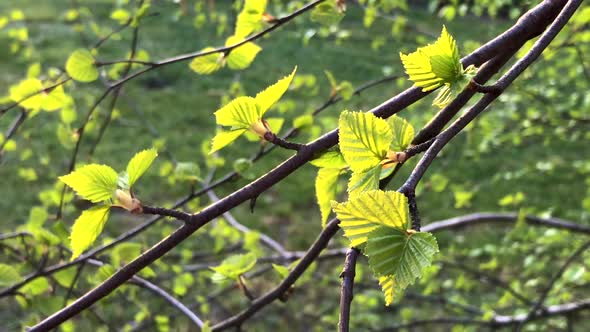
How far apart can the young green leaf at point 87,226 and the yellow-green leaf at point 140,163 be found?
1.9 inches

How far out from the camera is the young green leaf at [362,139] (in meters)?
0.59

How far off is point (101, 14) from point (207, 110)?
11.0ft

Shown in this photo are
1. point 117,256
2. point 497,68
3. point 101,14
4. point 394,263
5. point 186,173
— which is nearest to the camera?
point 394,263

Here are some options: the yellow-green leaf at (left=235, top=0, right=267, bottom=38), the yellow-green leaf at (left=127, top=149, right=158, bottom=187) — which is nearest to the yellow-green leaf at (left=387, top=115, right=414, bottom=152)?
the yellow-green leaf at (left=127, top=149, right=158, bottom=187)

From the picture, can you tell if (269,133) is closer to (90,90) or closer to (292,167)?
(292,167)

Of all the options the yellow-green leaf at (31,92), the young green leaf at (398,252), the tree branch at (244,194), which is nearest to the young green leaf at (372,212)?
the young green leaf at (398,252)

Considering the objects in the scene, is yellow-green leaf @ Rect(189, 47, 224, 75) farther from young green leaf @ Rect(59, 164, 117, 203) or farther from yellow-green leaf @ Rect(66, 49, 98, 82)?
young green leaf @ Rect(59, 164, 117, 203)

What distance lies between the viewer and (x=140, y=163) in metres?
0.71

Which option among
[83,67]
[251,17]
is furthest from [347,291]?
[83,67]

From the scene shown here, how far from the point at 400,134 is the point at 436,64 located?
108 mm

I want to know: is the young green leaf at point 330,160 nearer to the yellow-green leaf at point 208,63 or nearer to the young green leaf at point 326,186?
the young green leaf at point 326,186

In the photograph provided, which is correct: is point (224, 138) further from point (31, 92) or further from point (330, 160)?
point (31, 92)

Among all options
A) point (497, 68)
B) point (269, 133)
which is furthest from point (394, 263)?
point (497, 68)

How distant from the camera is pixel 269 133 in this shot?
69 centimetres
